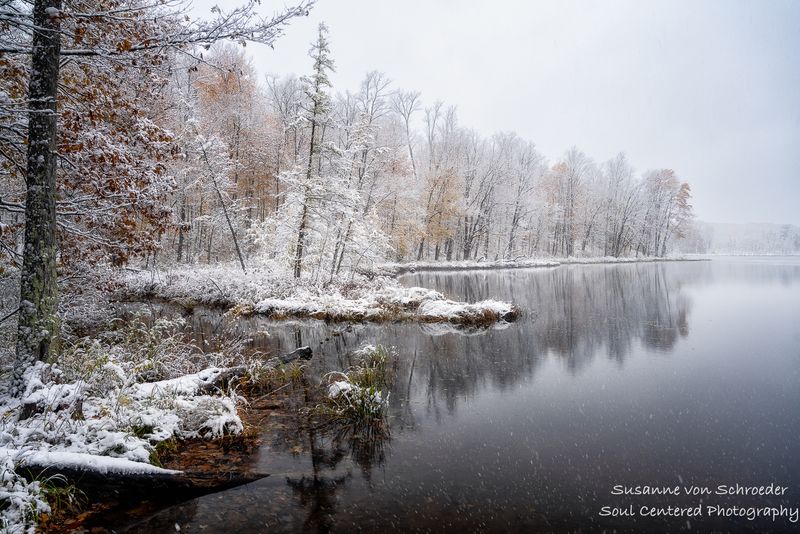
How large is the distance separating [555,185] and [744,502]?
54.7 m

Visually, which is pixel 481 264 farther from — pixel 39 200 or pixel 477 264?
pixel 39 200

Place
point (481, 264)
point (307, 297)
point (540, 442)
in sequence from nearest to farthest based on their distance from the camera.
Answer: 1. point (540, 442)
2. point (307, 297)
3. point (481, 264)

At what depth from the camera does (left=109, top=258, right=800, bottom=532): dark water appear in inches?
167

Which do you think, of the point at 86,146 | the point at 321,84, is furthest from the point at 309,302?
the point at 86,146

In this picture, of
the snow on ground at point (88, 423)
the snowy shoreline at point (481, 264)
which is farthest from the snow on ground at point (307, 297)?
the snowy shoreline at point (481, 264)

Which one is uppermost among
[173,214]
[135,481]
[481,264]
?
[173,214]

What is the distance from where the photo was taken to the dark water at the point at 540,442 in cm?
423

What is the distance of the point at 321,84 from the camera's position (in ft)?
60.8

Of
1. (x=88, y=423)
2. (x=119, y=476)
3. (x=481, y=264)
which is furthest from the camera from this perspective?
(x=481, y=264)

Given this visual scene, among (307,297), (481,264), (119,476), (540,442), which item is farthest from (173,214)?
(481,264)

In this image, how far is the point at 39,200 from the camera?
4555 millimetres

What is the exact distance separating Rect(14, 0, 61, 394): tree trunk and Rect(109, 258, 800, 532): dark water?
8.39 ft

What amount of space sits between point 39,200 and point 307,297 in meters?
12.6

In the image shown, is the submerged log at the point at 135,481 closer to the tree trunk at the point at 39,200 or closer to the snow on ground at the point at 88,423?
the snow on ground at the point at 88,423
